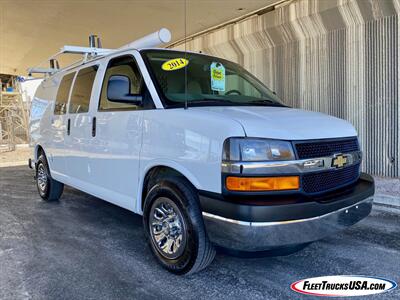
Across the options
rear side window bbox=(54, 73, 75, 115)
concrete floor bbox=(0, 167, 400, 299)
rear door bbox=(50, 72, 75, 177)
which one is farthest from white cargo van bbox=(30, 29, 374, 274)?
rear side window bbox=(54, 73, 75, 115)

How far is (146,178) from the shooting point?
337cm

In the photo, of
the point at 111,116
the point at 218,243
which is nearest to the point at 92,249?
the point at 111,116

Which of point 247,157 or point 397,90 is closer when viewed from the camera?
point 247,157

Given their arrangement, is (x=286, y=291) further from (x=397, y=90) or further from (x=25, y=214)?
(x=397, y=90)

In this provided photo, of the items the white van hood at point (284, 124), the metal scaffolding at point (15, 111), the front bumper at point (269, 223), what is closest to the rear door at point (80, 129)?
the white van hood at point (284, 124)

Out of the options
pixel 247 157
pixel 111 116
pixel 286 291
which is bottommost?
pixel 286 291

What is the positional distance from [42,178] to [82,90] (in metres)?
2.31

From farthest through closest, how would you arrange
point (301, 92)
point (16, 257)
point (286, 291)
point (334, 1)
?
point (301, 92)
point (334, 1)
point (16, 257)
point (286, 291)

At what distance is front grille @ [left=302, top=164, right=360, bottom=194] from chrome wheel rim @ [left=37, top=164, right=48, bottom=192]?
15.4 ft

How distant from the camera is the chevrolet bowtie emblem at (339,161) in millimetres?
2861

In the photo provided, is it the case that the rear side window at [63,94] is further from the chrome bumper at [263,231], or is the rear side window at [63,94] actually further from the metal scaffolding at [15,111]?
the metal scaffolding at [15,111]

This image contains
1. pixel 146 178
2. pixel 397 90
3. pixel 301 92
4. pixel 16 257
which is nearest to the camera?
pixel 146 178

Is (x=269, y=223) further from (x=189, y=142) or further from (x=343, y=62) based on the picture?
(x=343, y=62)

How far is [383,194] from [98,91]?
14.7 ft
